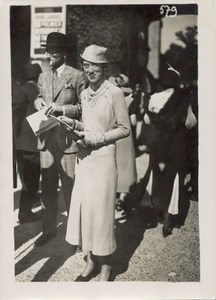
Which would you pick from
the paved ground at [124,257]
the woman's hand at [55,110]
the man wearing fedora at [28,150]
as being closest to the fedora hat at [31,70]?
the man wearing fedora at [28,150]

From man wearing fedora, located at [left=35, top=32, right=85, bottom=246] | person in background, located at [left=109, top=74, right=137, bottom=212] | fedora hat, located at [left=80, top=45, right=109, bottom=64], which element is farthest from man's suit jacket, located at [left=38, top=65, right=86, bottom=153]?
person in background, located at [left=109, top=74, right=137, bottom=212]

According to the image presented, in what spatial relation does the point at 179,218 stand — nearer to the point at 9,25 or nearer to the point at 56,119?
the point at 56,119

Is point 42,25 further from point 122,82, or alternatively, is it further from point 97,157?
point 97,157

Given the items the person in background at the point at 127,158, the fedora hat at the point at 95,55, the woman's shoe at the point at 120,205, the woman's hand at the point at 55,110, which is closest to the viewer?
the fedora hat at the point at 95,55

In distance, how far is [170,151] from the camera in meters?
1.70

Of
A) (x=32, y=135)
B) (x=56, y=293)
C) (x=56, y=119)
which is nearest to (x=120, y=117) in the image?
(x=56, y=119)

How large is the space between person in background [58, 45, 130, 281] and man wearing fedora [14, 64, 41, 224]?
0.58 ft

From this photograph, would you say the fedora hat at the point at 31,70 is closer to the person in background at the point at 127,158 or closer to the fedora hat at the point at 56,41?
the fedora hat at the point at 56,41

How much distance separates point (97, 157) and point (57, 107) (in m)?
0.23

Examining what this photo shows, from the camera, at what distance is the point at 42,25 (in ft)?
5.21

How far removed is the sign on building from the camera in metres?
1.58

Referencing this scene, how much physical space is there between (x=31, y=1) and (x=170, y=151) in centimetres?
71

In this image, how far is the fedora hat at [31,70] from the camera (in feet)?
5.20

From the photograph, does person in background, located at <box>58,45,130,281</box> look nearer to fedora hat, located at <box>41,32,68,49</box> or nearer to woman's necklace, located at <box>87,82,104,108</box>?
woman's necklace, located at <box>87,82,104,108</box>
